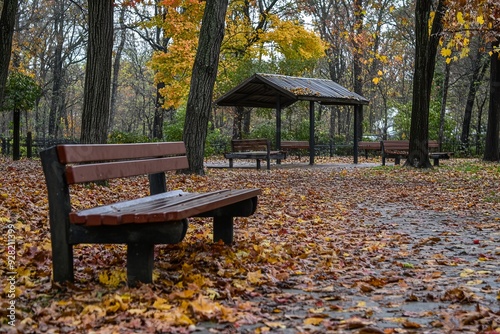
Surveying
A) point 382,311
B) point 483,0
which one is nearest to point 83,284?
point 382,311

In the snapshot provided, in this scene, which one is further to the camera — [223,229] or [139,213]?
[223,229]

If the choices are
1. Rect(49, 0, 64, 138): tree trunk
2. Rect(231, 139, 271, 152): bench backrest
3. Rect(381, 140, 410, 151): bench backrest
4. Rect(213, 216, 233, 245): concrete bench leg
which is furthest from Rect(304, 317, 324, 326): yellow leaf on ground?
Rect(49, 0, 64, 138): tree trunk

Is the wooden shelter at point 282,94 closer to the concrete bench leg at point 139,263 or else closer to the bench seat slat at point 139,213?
the bench seat slat at point 139,213

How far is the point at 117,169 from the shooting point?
458 centimetres

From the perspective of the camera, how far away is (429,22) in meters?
17.4

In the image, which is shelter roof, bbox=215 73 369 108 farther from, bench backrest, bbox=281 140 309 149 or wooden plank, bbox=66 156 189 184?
wooden plank, bbox=66 156 189 184

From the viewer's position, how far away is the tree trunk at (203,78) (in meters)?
14.2

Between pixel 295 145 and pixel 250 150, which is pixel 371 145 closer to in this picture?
pixel 295 145

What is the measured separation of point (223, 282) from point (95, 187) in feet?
21.3

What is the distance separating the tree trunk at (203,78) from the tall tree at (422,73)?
6.19m

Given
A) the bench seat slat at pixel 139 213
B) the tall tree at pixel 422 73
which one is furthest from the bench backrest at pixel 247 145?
the bench seat slat at pixel 139 213

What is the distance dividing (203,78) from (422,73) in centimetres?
688

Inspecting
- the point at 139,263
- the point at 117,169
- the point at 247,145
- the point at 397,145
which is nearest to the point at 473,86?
the point at 397,145

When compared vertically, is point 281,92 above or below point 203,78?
above
